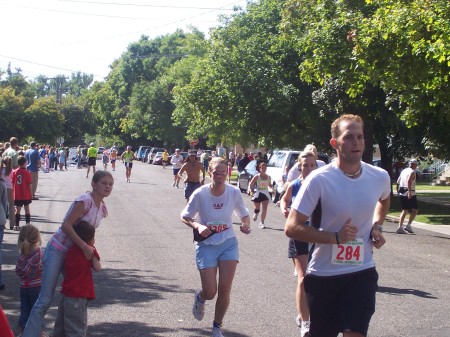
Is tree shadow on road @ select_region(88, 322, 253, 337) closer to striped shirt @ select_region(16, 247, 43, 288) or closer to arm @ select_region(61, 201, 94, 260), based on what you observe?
striped shirt @ select_region(16, 247, 43, 288)

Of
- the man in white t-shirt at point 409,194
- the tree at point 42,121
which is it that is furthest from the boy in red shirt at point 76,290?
the tree at point 42,121

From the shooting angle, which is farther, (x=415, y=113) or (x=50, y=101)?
(x=50, y=101)

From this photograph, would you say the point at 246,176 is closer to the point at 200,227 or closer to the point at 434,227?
the point at 434,227

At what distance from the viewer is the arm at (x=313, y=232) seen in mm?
4980

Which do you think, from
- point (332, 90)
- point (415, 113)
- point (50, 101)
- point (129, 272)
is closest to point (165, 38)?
point (50, 101)

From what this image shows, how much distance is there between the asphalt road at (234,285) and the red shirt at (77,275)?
4.63 ft

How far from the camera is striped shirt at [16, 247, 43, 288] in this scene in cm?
731

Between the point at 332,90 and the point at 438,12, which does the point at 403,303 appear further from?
the point at 332,90

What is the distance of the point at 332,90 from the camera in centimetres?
2905

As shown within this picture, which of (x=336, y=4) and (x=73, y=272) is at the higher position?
(x=336, y=4)

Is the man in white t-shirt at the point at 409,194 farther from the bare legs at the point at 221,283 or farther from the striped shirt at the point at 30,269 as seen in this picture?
the striped shirt at the point at 30,269

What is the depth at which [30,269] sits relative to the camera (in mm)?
7324

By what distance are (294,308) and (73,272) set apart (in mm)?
3392

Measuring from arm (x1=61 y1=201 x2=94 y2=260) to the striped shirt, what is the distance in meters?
0.84
